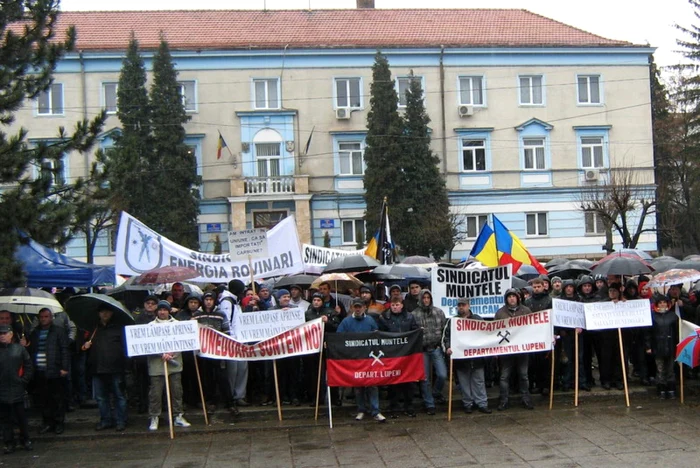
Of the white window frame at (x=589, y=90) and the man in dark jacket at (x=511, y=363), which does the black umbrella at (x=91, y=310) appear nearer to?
the man in dark jacket at (x=511, y=363)

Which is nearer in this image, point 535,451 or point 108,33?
point 535,451

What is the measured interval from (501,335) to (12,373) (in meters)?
6.86

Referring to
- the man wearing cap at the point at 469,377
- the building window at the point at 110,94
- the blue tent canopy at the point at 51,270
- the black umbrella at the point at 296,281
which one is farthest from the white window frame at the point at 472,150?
the man wearing cap at the point at 469,377

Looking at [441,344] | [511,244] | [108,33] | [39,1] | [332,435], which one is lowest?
[332,435]

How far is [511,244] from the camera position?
53.7 ft

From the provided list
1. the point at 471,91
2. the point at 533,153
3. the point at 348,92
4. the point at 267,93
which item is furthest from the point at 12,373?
the point at 533,153

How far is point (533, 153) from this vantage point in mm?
42031

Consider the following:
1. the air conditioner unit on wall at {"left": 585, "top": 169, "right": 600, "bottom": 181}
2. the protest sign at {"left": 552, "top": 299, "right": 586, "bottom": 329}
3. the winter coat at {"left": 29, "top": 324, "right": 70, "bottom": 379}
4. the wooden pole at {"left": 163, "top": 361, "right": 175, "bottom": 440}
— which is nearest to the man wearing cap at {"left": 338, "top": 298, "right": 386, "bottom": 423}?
the wooden pole at {"left": 163, "top": 361, "right": 175, "bottom": 440}

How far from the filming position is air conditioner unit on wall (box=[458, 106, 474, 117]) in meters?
41.2

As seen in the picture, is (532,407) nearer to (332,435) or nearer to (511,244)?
(332,435)

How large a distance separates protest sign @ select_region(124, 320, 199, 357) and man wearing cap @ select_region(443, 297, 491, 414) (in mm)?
3722

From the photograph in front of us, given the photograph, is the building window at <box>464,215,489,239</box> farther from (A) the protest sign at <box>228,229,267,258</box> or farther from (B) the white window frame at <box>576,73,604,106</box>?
(A) the protest sign at <box>228,229,267,258</box>

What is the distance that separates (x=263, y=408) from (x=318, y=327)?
63.5 inches

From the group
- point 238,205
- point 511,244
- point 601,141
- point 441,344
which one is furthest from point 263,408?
point 601,141
